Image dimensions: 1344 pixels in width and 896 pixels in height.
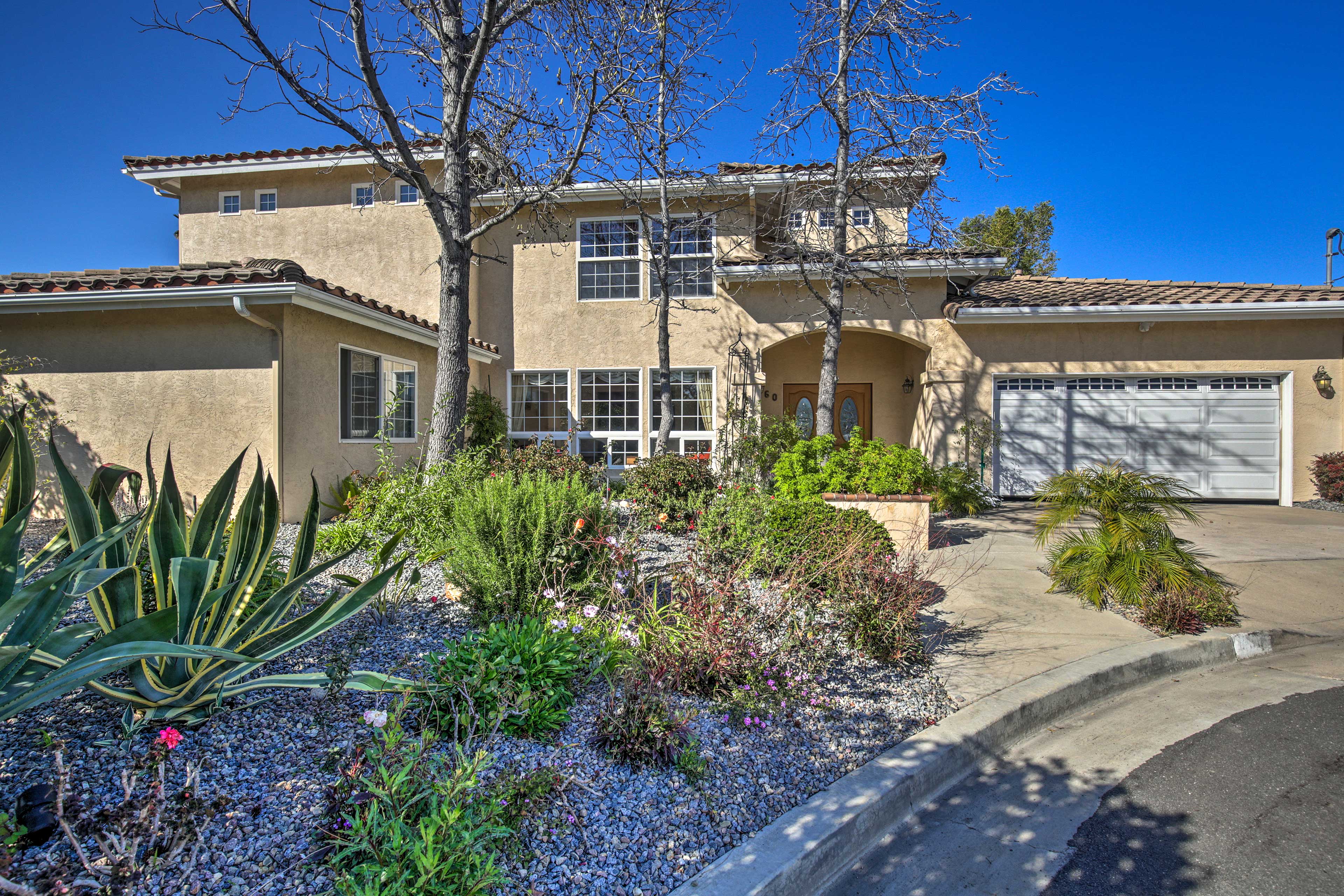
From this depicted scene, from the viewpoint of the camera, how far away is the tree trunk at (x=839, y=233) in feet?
32.0

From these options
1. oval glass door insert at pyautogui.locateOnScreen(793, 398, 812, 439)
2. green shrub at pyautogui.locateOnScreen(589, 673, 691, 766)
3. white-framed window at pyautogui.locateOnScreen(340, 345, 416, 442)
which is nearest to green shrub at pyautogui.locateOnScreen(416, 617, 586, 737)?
green shrub at pyautogui.locateOnScreen(589, 673, 691, 766)

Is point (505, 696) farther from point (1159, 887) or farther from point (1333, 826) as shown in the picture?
point (1333, 826)

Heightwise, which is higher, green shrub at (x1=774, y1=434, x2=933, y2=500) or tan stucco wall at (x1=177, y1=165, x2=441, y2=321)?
tan stucco wall at (x1=177, y1=165, x2=441, y2=321)

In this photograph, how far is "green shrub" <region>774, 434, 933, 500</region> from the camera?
7871 millimetres

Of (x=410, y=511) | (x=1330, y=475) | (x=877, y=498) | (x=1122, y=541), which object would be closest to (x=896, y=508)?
(x=877, y=498)

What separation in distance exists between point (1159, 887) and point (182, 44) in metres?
9.32

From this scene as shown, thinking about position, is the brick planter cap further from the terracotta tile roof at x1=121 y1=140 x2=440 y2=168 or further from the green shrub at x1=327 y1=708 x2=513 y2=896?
the terracotta tile roof at x1=121 y1=140 x2=440 y2=168

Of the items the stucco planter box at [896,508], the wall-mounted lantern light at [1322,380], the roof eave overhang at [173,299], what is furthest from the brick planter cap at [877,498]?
the wall-mounted lantern light at [1322,380]

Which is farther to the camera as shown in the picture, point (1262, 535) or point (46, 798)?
point (1262, 535)

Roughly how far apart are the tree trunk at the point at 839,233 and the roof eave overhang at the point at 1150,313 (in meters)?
2.87

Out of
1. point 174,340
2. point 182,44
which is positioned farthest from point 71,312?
point 182,44

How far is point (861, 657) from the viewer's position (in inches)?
170

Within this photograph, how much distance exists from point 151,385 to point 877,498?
31.7 ft

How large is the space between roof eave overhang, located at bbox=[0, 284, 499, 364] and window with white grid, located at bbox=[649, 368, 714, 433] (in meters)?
6.16
